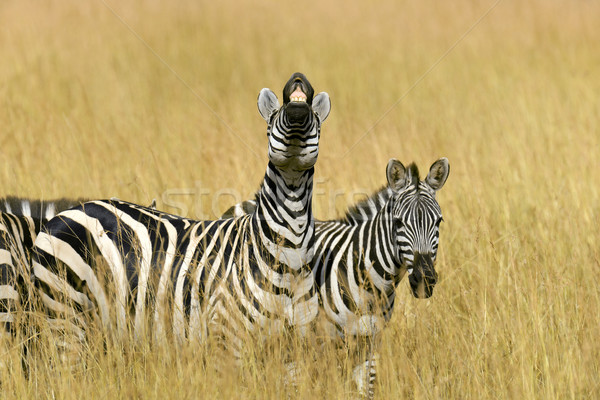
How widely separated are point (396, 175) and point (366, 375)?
4.88 ft

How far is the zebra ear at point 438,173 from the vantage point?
5.34 m

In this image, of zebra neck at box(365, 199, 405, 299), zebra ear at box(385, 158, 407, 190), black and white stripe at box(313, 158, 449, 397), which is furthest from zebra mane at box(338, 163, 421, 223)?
zebra neck at box(365, 199, 405, 299)

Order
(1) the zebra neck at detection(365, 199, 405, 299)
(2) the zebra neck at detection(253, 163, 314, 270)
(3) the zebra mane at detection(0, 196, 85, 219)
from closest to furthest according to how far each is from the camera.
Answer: (2) the zebra neck at detection(253, 163, 314, 270), (1) the zebra neck at detection(365, 199, 405, 299), (3) the zebra mane at detection(0, 196, 85, 219)

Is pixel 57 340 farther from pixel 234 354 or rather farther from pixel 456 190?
pixel 456 190

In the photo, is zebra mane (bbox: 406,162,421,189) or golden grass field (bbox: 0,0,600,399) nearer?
golden grass field (bbox: 0,0,600,399)

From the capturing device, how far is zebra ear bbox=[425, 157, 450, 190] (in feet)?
17.5

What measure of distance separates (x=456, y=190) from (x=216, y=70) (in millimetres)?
6515

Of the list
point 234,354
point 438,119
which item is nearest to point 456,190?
point 438,119

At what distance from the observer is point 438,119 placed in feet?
37.1

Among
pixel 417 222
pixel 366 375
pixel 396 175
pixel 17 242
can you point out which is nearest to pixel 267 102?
pixel 396 175

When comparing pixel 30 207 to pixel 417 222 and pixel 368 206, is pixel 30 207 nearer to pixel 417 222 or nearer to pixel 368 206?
pixel 368 206

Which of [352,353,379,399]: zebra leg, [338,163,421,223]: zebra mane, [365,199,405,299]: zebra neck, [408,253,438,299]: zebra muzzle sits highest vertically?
[338,163,421,223]: zebra mane

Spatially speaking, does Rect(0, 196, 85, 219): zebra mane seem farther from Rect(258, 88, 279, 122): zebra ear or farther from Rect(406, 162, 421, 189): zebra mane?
Rect(406, 162, 421, 189): zebra mane

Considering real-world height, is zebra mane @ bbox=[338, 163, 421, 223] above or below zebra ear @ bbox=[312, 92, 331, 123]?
below
